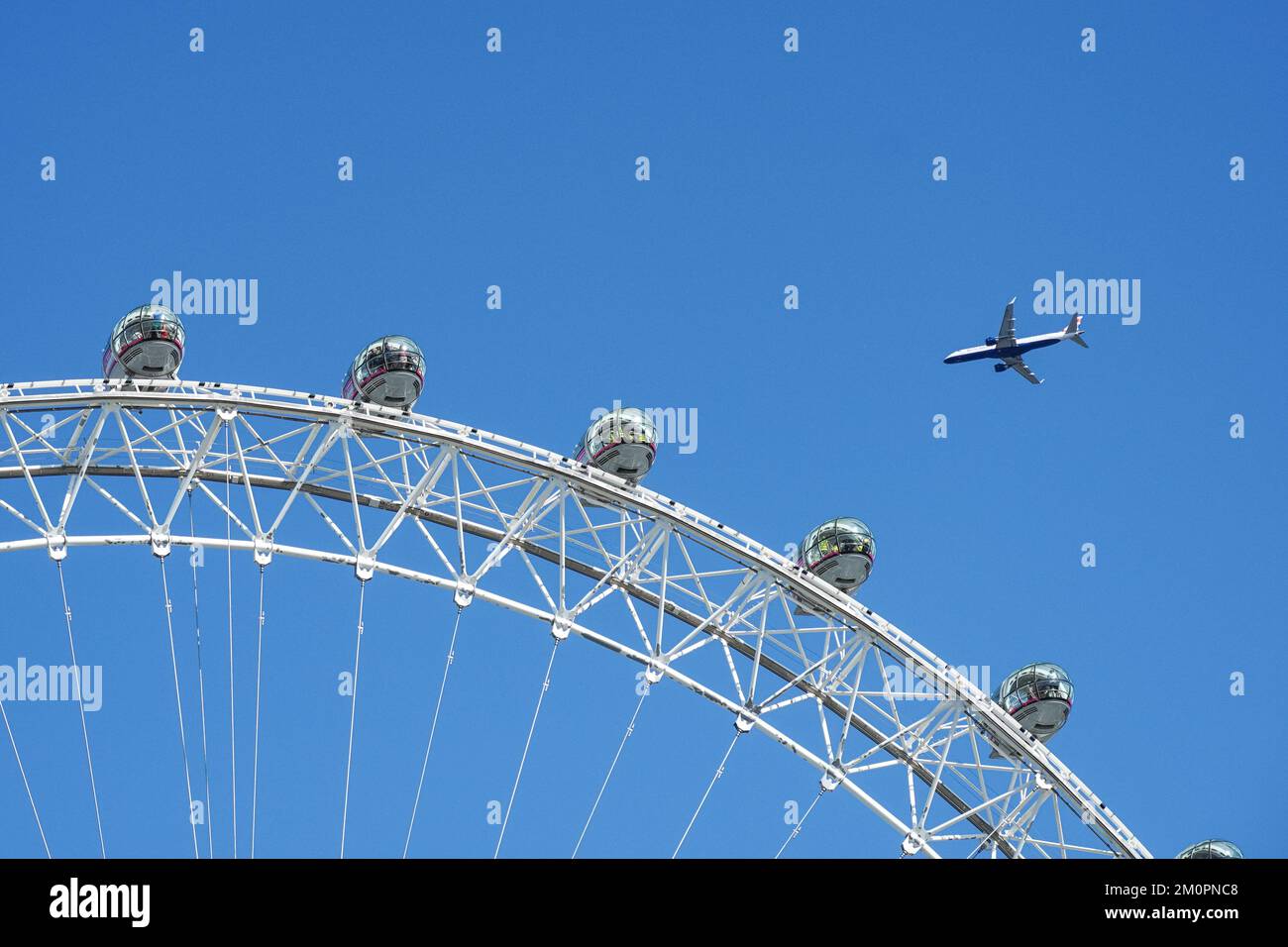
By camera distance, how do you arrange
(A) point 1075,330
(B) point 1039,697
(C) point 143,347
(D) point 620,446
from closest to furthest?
1. (C) point 143,347
2. (D) point 620,446
3. (B) point 1039,697
4. (A) point 1075,330

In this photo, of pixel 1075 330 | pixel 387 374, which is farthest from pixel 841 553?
pixel 1075 330

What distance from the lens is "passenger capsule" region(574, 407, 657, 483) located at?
3597cm

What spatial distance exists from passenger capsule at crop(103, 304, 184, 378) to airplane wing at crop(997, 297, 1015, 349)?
46.0 m

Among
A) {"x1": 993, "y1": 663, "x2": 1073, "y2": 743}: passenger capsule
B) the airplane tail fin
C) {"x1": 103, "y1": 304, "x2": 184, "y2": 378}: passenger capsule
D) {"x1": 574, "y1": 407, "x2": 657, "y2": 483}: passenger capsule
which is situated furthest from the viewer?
the airplane tail fin

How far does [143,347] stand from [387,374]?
4043 mm

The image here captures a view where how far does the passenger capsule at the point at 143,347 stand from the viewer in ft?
112

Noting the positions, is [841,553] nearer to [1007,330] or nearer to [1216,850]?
[1216,850]

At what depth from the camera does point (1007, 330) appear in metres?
76.9

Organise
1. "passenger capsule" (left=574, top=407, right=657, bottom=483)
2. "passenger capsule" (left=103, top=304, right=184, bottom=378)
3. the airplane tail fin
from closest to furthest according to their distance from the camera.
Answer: "passenger capsule" (left=103, top=304, right=184, bottom=378) → "passenger capsule" (left=574, top=407, right=657, bottom=483) → the airplane tail fin

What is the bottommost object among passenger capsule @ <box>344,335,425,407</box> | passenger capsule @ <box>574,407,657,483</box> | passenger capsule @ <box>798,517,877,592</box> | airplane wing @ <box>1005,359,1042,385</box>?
passenger capsule @ <box>798,517,877,592</box>

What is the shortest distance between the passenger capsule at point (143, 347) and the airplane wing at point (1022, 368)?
46.3 metres

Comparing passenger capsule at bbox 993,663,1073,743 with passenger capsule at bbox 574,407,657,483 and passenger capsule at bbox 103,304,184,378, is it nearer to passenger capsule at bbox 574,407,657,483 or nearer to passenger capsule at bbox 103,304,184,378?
passenger capsule at bbox 574,407,657,483

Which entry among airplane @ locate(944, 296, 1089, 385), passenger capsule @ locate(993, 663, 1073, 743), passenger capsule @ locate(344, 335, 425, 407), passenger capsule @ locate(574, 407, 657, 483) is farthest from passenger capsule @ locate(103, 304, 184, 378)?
airplane @ locate(944, 296, 1089, 385)
